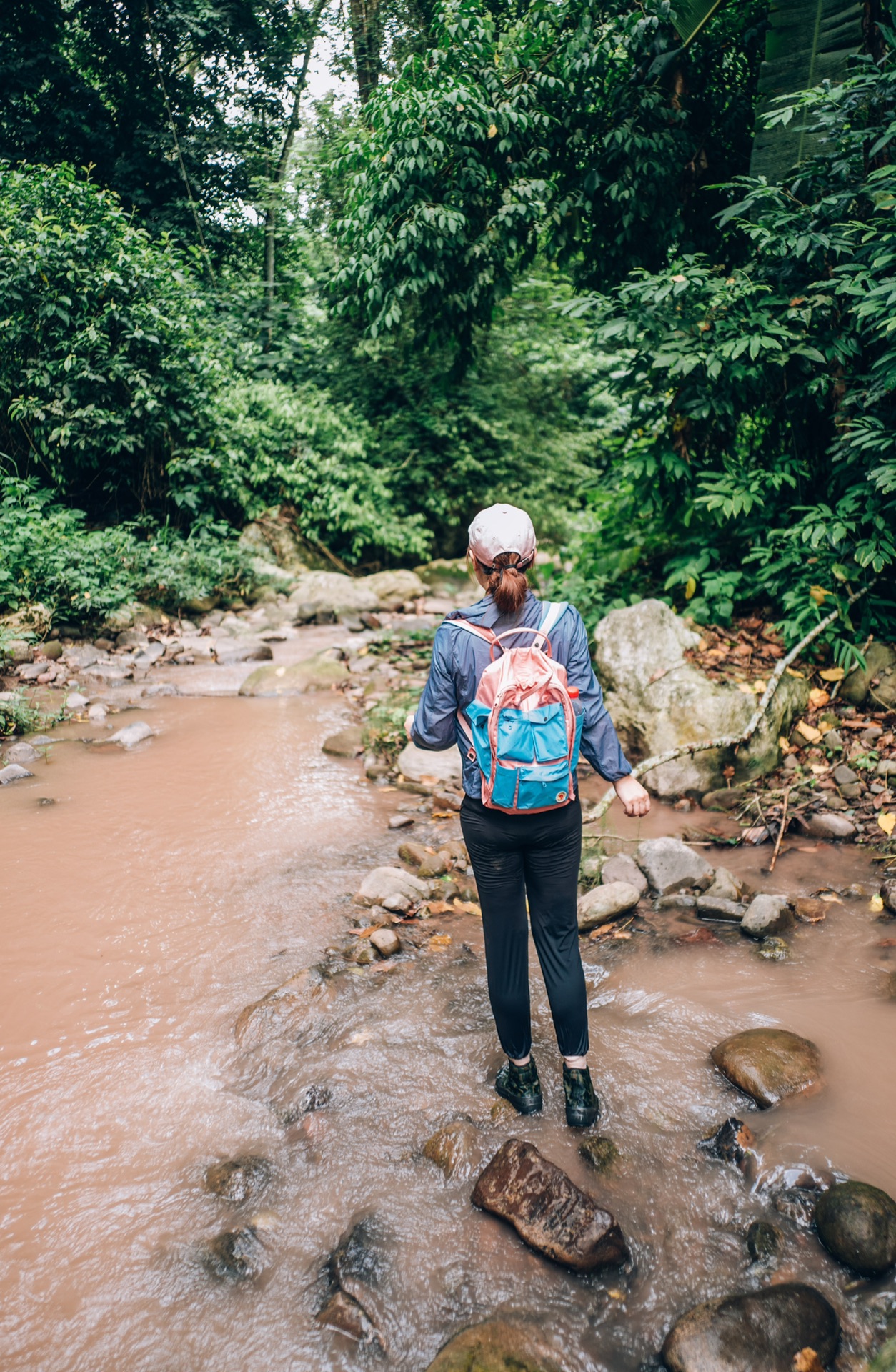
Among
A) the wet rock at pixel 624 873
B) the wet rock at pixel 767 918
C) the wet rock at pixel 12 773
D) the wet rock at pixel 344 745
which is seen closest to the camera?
the wet rock at pixel 767 918

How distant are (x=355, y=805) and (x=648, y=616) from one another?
2610mm

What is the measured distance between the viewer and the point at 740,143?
643 cm

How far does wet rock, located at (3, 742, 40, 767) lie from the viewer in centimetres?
577

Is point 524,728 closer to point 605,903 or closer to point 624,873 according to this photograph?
point 605,903

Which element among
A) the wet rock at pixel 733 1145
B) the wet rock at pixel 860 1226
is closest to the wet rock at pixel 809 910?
the wet rock at pixel 733 1145

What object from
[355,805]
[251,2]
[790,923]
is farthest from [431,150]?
[251,2]

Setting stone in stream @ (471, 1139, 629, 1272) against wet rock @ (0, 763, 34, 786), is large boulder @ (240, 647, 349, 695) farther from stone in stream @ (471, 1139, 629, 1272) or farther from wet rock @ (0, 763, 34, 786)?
stone in stream @ (471, 1139, 629, 1272)

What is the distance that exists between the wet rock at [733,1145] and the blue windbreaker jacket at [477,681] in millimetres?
1188

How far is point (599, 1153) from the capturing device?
239 cm

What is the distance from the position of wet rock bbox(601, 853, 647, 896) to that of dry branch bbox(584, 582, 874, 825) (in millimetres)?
420

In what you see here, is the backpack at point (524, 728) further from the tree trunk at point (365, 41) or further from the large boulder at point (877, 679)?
the tree trunk at point (365, 41)

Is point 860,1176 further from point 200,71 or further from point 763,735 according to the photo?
point 200,71

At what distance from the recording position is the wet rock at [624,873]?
12.8 ft

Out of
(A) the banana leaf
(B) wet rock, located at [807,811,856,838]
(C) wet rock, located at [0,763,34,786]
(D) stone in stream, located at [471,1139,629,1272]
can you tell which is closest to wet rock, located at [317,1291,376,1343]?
(D) stone in stream, located at [471,1139,629,1272]
